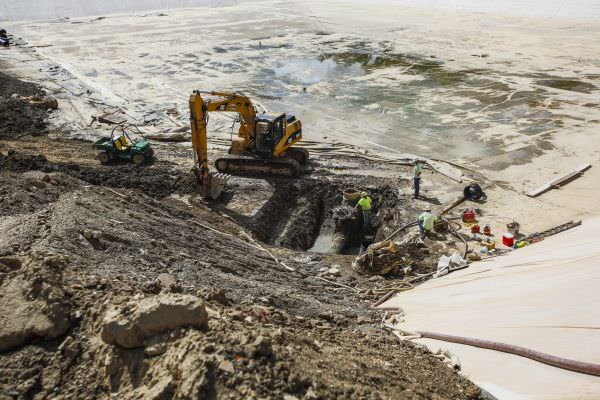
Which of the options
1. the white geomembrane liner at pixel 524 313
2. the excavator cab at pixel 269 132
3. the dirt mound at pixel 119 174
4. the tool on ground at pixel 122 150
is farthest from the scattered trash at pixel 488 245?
the tool on ground at pixel 122 150

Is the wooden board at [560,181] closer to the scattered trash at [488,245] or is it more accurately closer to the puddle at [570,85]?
the scattered trash at [488,245]

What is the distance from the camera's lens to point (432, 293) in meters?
9.61

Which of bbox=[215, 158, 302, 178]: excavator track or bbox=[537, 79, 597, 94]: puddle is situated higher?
bbox=[537, 79, 597, 94]: puddle

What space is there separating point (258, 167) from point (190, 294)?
1034cm

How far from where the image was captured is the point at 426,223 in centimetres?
1278

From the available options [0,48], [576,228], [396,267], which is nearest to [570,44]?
[576,228]

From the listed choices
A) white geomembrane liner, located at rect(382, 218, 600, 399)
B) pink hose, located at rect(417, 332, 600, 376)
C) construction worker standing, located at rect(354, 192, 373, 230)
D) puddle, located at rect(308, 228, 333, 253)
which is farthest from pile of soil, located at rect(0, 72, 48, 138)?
pink hose, located at rect(417, 332, 600, 376)

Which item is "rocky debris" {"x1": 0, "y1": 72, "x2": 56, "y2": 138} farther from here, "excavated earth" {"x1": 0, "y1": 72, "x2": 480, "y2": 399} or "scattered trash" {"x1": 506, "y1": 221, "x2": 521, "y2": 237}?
"scattered trash" {"x1": 506, "y1": 221, "x2": 521, "y2": 237}

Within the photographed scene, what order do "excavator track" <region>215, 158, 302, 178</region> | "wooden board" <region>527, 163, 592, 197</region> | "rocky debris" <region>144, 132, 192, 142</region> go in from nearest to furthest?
"wooden board" <region>527, 163, 592, 197</region> < "excavator track" <region>215, 158, 302, 178</region> < "rocky debris" <region>144, 132, 192, 142</region>

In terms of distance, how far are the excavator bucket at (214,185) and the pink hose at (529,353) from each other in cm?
864

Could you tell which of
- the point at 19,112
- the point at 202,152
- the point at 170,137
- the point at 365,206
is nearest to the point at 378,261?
the point at 365,206

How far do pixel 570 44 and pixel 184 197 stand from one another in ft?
94.5

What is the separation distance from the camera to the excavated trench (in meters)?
14.0

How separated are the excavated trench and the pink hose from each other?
22.0 feet
